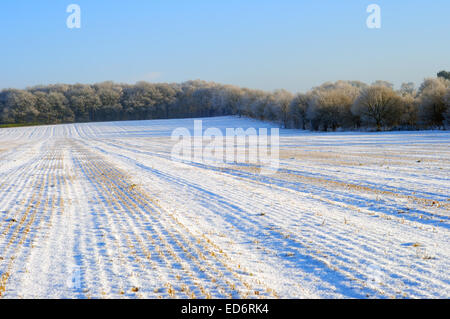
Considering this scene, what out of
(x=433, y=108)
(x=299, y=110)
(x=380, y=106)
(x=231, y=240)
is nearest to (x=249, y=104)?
(x=299, y=110)

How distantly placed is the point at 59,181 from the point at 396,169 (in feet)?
62.7

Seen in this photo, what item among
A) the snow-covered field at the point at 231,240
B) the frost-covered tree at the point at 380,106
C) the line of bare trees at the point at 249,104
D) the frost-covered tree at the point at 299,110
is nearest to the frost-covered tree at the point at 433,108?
the line of bare trees at the point at 249,104

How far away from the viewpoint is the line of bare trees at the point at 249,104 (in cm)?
7756

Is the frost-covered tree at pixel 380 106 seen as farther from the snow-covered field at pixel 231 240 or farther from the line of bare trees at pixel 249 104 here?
the snow-covered field at pixel 231 240

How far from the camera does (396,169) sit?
21906 mm

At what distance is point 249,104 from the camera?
140500 mm

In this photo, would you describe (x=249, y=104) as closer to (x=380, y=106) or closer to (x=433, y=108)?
(x=380, y=106)

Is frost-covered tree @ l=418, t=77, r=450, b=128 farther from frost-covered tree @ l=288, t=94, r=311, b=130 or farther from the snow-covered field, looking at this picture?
the snow-covered field

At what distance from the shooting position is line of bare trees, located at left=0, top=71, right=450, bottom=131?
77.6 metres

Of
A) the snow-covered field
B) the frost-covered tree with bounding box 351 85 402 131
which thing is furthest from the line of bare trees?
the snow-covered field

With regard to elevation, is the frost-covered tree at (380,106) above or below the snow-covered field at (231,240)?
above

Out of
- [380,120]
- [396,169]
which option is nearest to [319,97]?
[380,120]

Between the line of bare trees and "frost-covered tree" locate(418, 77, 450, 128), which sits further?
the line of bare trees
